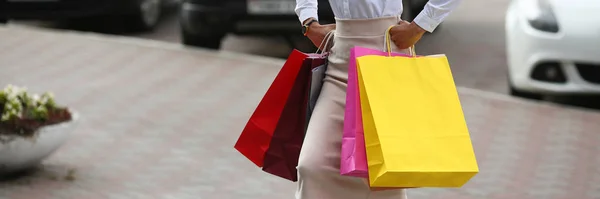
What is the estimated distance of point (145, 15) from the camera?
11281mm

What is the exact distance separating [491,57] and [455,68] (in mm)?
780

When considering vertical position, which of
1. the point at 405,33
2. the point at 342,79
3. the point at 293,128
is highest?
the point at 405,33

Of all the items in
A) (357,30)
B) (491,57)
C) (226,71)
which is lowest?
(491,57)

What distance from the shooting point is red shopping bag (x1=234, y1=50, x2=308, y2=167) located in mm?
3576

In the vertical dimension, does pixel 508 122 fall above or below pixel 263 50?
above

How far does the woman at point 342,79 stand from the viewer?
11.0ft

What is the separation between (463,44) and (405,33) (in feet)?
24.5

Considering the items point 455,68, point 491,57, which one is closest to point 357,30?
point 455,68

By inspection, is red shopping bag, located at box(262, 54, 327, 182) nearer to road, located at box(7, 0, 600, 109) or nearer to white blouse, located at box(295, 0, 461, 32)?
white blouse, located at box(295, 0, 461, 32)

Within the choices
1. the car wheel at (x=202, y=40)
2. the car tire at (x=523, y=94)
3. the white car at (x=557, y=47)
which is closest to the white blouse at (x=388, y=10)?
the white car at (x=557, y=47)

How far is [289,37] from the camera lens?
10188 mm

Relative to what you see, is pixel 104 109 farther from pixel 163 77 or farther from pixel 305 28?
pixel 305 28

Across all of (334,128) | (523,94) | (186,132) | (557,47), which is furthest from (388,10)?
(523,94)

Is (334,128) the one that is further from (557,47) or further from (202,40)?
(202,40)
